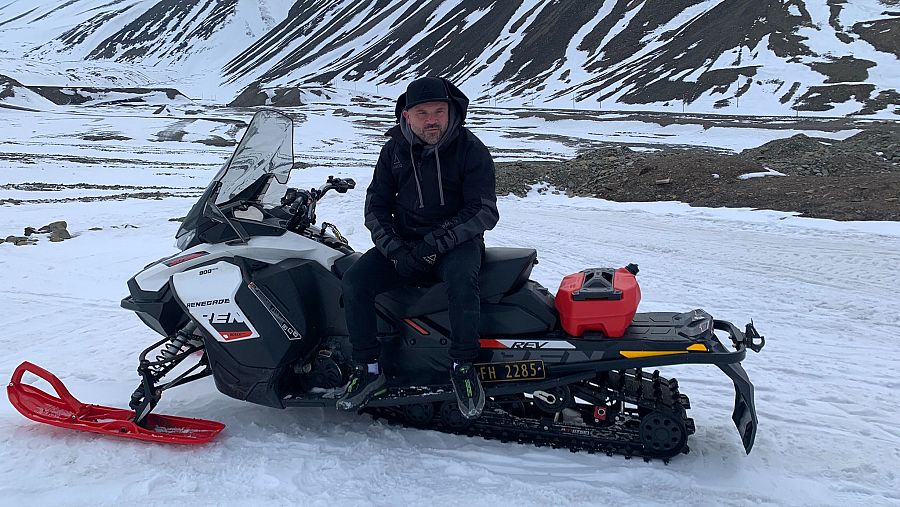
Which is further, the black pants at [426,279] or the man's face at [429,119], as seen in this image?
the man's face at [429,119]

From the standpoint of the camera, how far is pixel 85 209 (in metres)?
13.3

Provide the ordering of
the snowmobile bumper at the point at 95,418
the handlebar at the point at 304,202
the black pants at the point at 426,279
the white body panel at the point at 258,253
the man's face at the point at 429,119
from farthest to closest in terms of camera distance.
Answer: the handlebar at the point at 304,202 → the white body panel at the point at 258,253 → the snowmobile bumper at the point at 95,418 → the man's face at the point at 429,119 → the black pants at the point at 426,279

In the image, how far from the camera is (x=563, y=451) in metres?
3.76

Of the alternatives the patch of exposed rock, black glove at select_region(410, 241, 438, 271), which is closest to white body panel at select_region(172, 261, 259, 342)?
black glove at select_region(410, 241, 438, 271)

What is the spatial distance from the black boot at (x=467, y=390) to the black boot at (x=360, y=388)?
479mm

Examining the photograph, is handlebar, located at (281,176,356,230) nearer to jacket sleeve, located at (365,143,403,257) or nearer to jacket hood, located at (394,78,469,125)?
jacket sleeve, located at (365,143,403,257)

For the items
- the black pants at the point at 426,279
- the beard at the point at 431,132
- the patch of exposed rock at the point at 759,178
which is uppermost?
the beard at the point at 431,132

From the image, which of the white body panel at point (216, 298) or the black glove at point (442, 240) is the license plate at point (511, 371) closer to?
the black glove at point (442, 240)

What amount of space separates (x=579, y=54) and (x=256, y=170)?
3370 inches

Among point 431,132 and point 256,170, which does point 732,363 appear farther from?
point 256,170

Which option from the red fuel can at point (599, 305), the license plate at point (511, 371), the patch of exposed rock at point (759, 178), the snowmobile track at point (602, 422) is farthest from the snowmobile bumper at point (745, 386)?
the patch of exposed rock at point (759, 178)

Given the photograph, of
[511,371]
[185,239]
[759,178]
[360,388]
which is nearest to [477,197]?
[511,371]

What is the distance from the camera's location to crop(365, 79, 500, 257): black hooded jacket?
3725 mm

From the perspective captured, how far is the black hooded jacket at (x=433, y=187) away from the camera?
12.2 feet
